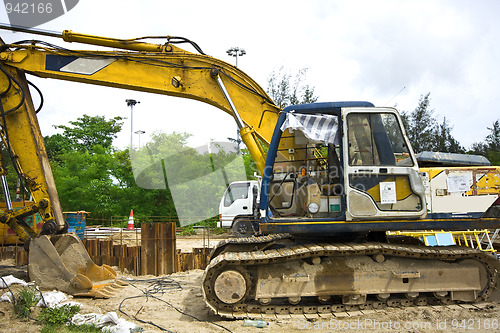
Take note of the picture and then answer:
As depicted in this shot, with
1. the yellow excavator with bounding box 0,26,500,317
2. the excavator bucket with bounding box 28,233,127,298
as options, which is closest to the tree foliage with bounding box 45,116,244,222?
the excavator bucket with bounding box 28,233,127,298

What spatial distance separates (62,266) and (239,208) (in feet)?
32.3

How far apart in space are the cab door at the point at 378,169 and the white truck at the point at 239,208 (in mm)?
9992

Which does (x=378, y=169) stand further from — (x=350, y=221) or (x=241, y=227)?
(x=241, y=227)

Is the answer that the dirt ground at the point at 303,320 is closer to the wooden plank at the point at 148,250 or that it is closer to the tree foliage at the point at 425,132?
the wooden plank at the point at 148,250

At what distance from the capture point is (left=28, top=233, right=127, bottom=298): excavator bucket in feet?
22.9

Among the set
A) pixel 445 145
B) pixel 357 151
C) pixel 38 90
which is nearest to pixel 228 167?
pixel 445 145

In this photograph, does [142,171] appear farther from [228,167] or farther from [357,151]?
[357,151]

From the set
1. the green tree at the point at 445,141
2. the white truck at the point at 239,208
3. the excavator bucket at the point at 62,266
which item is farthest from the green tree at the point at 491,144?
the excavator bucket at the point at 62,266

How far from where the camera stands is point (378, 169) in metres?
5.78

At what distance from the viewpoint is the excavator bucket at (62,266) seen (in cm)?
696

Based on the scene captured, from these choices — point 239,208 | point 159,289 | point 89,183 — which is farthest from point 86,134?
point 159,289

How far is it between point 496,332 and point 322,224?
→ 2.48 metres

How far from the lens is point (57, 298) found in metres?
6.22

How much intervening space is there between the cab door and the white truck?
9992 millimetres
